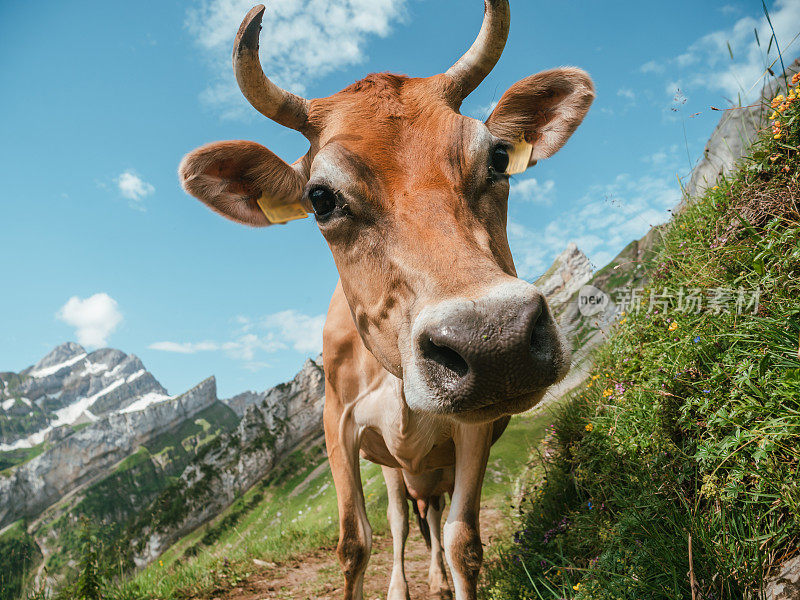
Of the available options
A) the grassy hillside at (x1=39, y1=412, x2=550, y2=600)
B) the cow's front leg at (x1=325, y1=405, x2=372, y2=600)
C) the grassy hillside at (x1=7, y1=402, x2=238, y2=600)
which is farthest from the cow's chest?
the grassy hillside at (x1=7, y1=402, x2=238, y2=600)

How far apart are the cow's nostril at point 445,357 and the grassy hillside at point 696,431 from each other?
114cm

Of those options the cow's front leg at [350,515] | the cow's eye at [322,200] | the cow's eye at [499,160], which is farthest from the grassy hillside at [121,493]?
the cow's eye at [499,160]

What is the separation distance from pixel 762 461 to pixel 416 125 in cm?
267

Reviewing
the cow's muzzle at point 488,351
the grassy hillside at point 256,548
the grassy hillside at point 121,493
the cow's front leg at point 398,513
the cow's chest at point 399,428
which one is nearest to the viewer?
the cow's muzzle at point 488,351

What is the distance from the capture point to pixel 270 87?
348 centimetres

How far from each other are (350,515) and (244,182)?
275 cm

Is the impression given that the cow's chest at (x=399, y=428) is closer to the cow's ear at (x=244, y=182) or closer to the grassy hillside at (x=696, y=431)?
the grassy hillside at (x=696, y=431)

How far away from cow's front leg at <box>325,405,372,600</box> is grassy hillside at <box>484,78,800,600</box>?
44.6 inches

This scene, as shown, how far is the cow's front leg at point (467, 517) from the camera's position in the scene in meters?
3.54

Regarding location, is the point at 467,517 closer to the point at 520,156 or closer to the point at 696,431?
the point at 696,431

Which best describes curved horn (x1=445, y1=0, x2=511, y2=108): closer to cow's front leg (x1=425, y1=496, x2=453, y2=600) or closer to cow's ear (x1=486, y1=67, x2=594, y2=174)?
cow's ear (x1=486, y1=67, x2=594, y2=174)

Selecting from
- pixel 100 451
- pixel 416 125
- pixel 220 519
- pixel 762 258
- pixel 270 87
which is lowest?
pixel 220 519

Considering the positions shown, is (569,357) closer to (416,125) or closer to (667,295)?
(416,125)

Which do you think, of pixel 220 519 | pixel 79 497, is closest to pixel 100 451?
pixel 79 497
